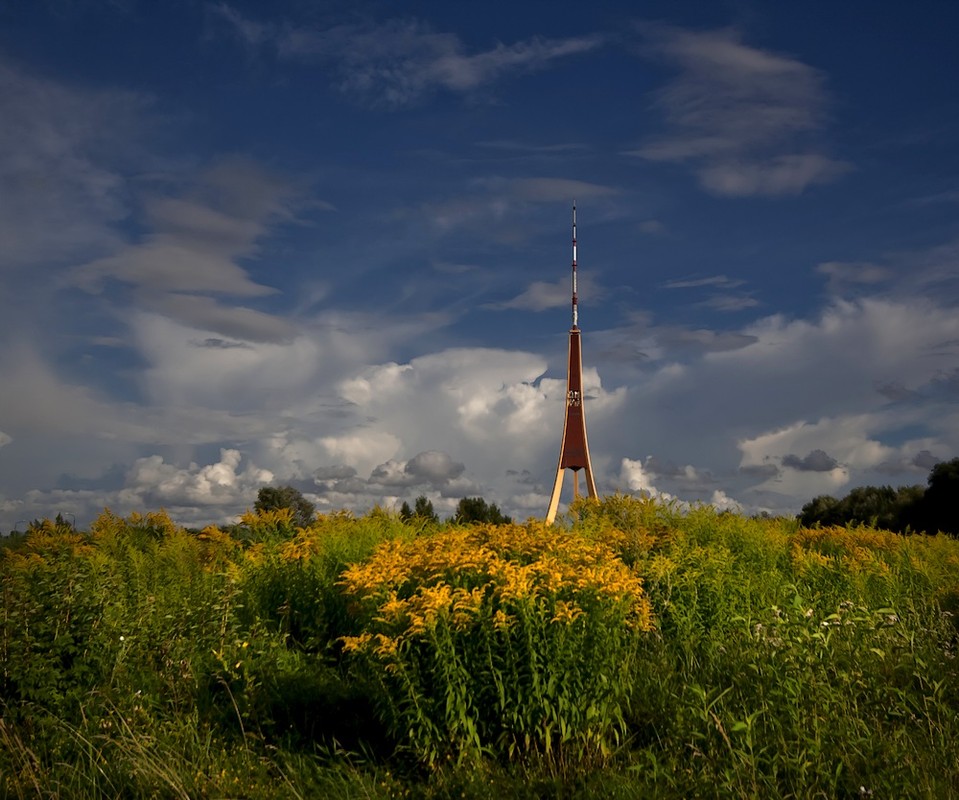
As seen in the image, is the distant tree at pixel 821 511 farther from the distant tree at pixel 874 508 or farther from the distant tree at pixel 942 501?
the distant tree at pixel 942 501

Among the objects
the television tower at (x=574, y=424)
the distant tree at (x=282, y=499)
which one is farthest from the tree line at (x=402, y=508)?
the television tower at (x=574, y=424)

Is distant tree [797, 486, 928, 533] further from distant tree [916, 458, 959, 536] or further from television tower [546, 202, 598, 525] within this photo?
television tower [546, 202, 598, 525]

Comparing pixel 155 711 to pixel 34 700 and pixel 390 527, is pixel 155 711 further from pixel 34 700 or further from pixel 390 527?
pixel 390 527

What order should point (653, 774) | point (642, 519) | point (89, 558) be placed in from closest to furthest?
point (653, 774)
point (89, 558)
point (642, 519)

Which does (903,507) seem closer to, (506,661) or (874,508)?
(874,508)

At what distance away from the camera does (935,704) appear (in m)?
5.00

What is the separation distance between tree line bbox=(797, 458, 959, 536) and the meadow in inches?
517

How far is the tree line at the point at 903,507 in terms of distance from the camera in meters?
19.3

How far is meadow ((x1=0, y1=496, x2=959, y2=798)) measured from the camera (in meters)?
4.45

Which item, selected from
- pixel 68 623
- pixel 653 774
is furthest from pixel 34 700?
pixel 653 774

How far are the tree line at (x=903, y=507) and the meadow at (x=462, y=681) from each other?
1313 cm

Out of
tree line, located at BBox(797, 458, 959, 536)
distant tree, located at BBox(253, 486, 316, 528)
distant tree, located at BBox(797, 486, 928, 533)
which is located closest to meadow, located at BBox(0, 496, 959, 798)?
distant tree, located at BBox(253, 486, 316, 528)

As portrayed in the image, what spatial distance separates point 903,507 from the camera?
21.6 m

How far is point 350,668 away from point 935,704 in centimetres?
370
